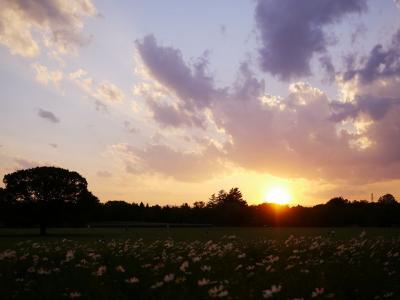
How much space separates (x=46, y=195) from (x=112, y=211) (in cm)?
9344

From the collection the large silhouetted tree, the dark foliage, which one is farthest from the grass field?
the dark foliage

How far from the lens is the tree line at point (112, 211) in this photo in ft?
237

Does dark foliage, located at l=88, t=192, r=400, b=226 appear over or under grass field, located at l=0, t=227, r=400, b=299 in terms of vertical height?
over

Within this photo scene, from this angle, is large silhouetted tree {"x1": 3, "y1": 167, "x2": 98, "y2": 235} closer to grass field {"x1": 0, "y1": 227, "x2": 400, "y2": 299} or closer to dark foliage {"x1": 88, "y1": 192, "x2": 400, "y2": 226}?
dark foliage {"x1": 88, "y1": 192, "x2": 400, "y2": 226}

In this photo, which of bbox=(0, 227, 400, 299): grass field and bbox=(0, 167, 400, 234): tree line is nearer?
bbox=(0, 227, 400, 299): grass field

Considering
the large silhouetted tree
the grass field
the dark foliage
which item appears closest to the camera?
the grass field

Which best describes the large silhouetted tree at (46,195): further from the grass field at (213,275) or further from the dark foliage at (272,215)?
the grass field at (213,275)

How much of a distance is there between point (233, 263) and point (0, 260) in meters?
7.55

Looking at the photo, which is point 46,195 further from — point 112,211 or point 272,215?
point 112,211

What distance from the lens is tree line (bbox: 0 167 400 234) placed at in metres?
72.2

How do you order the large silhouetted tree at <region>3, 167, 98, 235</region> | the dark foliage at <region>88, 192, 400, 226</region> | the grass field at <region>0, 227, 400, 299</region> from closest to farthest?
the grass field at <region>0, 227, 400, 299</region> < the large silhouetted tree at <region>3, 167, 98, 235</region> < the dark foliage at <region>88, 192, 400, 226</region>

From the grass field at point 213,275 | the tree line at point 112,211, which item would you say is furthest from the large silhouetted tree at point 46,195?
the grass field at point 213,275

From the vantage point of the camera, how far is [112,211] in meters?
165

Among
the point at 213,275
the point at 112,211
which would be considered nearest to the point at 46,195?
the point at 213,275
